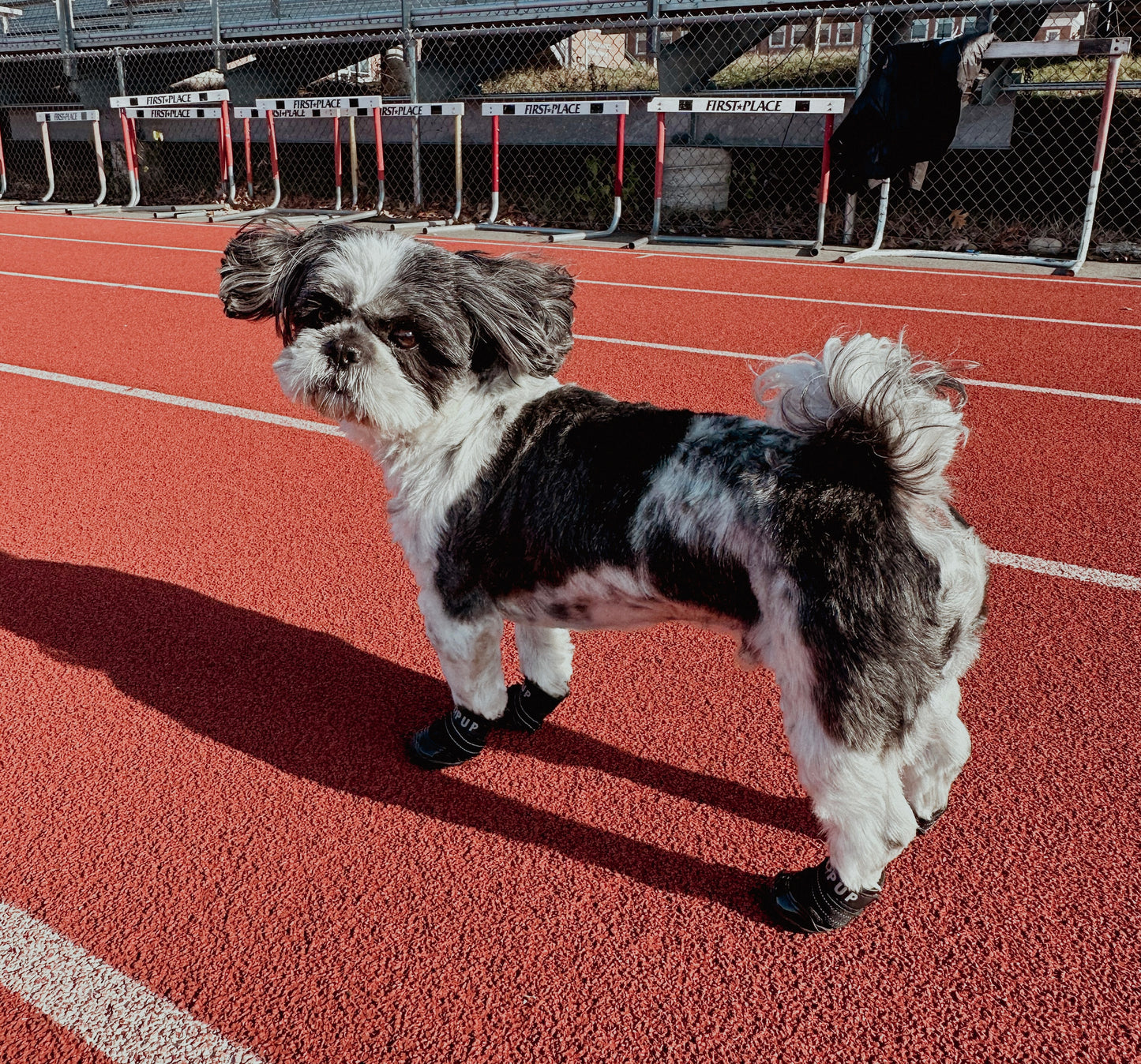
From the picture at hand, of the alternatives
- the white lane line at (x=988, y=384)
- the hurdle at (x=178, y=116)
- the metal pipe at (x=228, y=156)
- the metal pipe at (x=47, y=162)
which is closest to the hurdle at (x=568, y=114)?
the metal pipe at (x=228, y=156)

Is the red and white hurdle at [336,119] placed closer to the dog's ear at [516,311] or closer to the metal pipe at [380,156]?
the metal pipe at [380,156]

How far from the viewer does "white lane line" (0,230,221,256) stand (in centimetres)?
1273

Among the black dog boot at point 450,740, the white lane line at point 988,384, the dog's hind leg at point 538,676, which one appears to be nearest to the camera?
the black dog boot at point 450,740

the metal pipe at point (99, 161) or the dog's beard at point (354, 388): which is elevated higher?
the dog's beard at point (354, 388)

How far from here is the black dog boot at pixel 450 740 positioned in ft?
8.95

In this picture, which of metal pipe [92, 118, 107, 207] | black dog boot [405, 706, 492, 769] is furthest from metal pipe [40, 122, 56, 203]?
black dog boot [405, 706, 492, 769]

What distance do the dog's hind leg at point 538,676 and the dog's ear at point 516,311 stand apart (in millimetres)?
818

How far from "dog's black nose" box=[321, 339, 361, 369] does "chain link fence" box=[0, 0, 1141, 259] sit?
1049cm

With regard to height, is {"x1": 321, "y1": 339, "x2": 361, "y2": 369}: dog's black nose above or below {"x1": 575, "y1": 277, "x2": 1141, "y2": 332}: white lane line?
above

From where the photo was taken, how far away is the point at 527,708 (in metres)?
3.01

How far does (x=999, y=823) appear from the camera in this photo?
2594 millimetres

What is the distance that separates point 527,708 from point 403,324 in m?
1.26

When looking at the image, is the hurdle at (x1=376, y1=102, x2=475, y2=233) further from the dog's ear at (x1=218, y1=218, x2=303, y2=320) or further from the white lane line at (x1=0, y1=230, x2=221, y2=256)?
the dog's ear at (x1=218, y1=218, x2=303, y2=320)

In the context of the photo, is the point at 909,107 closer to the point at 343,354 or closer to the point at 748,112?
the point at 748,112
